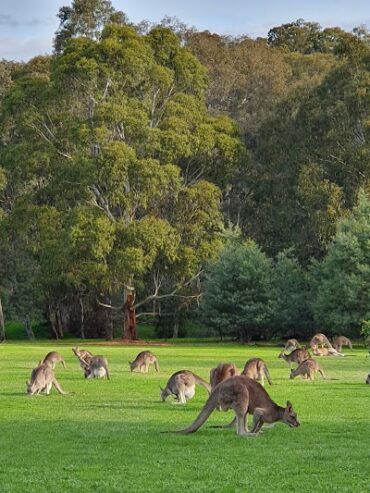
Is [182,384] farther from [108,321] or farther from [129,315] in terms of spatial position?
[108,321]

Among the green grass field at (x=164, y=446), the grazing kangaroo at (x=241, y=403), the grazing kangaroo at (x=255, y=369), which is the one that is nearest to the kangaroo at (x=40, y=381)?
the green grass field at (x=164, y=446)

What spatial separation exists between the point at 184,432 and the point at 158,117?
5166 cm

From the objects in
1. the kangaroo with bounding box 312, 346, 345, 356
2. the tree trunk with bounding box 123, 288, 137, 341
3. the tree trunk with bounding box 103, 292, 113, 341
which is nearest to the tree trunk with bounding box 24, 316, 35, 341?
the tree trunk with bounding box 103, 292, 113, 341

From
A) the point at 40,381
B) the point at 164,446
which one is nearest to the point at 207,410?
the point at 164,446

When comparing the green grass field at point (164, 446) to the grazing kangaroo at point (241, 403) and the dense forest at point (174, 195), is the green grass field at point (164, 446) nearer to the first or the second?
the grazing kangaroo at point (241, 403)

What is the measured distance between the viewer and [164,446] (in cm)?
1477

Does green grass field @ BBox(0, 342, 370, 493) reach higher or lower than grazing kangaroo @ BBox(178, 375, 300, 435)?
lower

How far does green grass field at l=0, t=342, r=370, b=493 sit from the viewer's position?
11.9m

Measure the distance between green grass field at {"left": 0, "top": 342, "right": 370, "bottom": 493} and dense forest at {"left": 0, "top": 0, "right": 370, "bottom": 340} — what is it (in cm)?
3430

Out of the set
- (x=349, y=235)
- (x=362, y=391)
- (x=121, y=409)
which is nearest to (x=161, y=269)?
(x=349, y=235)

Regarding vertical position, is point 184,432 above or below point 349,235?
below

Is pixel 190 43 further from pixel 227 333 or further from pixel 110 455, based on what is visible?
pixel 110 455

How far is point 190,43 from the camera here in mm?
78500

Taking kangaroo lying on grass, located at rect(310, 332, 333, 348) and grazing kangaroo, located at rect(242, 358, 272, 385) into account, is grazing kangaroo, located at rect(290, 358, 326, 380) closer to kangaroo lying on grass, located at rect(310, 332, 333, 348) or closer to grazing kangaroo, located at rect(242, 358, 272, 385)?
grazing kangaroo, located at rect(242, 358, 272, 385)
